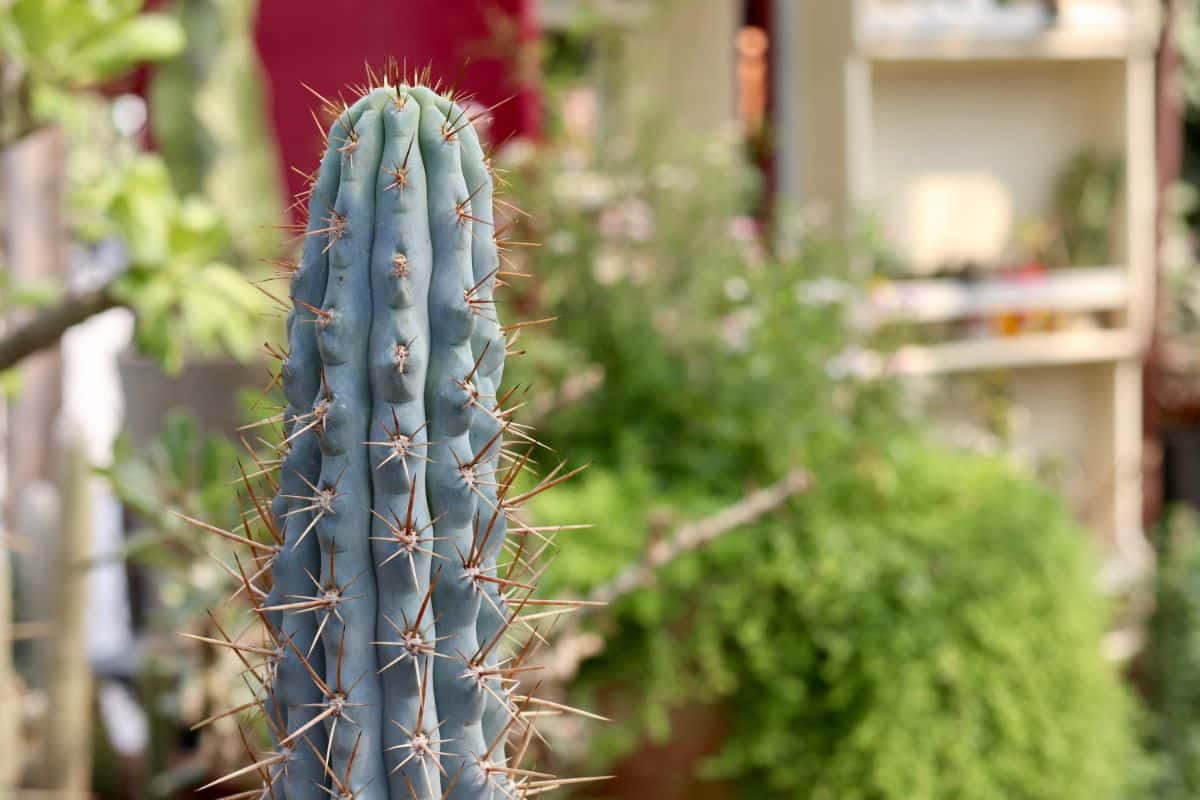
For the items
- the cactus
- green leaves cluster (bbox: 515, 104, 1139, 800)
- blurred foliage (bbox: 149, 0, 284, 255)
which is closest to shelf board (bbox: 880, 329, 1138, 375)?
green leaves cluster (bbox: 515, 104, 1139, 800)

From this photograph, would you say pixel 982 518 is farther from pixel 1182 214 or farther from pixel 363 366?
pixel 1182 214

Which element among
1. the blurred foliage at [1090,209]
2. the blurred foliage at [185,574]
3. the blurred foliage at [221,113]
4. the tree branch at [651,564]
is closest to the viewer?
the blurred foliage at [185,574]

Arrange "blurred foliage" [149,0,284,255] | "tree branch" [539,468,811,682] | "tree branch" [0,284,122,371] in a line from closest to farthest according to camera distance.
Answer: "tree branch" [0,284,122,371]
"tree branch" [539,468,811,682]
"blurred foliage" [149,0,284,255]

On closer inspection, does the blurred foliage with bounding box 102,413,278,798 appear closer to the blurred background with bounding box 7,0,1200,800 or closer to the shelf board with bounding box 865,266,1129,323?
the blurred background with bounding box 7,0,1200,800

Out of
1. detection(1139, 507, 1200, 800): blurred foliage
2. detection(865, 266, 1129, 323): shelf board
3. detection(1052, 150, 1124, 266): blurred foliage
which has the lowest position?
detection(1139, 507, 1200, 800): blurred foliage

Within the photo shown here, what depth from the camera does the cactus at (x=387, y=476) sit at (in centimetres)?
64

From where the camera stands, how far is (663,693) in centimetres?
200

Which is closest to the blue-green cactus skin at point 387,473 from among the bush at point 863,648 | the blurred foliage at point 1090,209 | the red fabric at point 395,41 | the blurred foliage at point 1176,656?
the bush at point 863,648

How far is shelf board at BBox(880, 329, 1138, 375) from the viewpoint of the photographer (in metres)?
3.26

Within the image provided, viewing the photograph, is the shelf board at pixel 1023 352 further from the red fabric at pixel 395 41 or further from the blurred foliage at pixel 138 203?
the blurred foliage at pixel 138 203

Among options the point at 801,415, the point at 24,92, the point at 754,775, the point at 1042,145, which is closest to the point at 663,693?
the point at 754,775

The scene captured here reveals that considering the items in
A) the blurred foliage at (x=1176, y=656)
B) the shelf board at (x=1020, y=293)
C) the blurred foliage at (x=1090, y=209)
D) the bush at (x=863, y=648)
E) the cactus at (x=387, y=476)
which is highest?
the cactus at (x=387, y=476)

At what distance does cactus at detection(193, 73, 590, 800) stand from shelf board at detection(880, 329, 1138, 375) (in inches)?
97.6

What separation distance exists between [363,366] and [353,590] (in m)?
0.10
